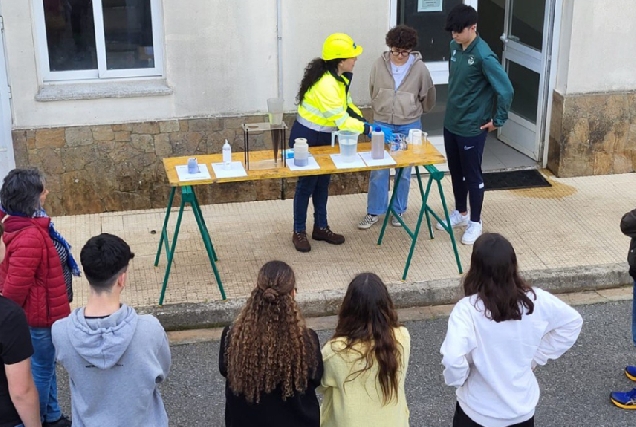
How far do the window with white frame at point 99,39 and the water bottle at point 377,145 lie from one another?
2207 millimetres

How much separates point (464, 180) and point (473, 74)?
35.3 inches

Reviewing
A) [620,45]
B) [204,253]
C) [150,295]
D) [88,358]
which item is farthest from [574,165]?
[88,358]

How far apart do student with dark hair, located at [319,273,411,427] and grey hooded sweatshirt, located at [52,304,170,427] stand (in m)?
0.70

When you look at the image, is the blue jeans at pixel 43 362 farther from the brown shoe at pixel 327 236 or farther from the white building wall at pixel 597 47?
the white building wall at pixel 597 47

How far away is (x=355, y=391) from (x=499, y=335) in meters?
0.63

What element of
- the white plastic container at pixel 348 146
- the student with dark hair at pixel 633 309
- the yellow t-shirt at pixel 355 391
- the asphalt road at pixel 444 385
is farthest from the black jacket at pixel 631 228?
the white plastic container at pixel 348 146

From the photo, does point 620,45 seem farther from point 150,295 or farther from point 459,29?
point 150,295

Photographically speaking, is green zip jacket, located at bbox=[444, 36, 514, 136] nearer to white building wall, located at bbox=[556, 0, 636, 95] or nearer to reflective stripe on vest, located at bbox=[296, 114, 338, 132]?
reflective stripe on vest, located at bbox=[296, 114, 338, 132]

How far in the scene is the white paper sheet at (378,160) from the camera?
21.0ft

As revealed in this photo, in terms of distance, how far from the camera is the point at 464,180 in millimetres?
7223

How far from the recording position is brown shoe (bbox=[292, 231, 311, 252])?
6.93 m

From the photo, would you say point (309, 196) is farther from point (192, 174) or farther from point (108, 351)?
point (108, 351)

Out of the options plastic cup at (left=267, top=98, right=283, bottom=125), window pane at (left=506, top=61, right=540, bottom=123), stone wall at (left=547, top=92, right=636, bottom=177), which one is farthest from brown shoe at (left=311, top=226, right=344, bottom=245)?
window pane at (left=506, top=61, right=540, bottom=123)

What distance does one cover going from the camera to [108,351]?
135 inches
